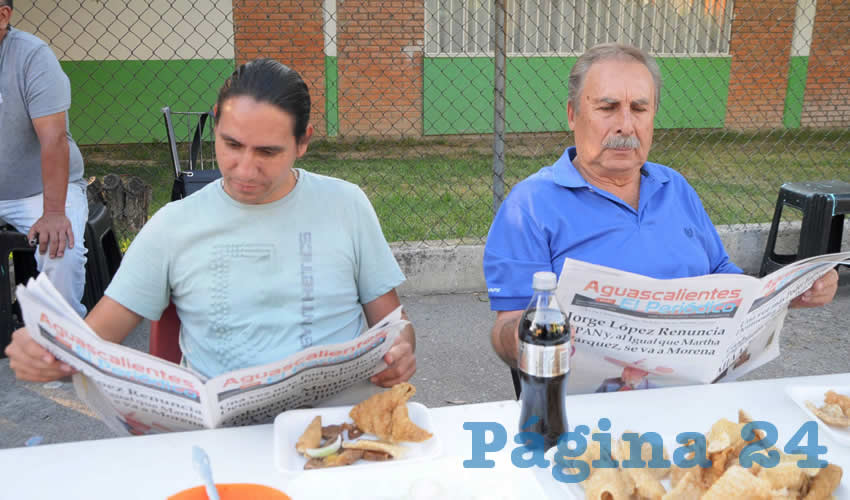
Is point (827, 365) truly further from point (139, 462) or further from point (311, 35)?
point (311, 35)

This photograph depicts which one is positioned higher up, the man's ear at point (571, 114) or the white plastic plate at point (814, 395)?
the man's ear at point (571, 114)

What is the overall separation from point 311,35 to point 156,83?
202 centimetres

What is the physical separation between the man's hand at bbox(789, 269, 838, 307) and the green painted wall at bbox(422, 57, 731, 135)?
25.5 ft

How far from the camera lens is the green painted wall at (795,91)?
416 inches

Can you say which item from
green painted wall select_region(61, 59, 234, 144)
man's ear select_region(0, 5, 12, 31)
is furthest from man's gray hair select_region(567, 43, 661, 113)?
green painted wall select_region(61, 59, 234, 144)

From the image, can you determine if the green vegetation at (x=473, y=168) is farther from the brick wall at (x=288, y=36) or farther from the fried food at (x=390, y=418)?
the fried food at (x=390, y=418)

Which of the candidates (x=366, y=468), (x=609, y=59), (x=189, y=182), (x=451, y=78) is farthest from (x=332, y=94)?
(x=366, y=468)

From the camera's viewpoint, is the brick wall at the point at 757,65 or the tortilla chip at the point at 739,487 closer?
the tortilla chip at the point at 739,487

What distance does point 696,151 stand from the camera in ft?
31.0

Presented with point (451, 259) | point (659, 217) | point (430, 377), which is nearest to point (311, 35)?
point (451, 259)

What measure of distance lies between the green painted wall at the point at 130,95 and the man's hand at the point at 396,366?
317 inches

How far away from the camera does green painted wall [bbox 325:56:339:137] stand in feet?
31.2

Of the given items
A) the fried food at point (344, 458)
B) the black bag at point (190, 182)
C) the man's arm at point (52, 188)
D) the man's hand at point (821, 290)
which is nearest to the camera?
the fried food at point (344, 458)

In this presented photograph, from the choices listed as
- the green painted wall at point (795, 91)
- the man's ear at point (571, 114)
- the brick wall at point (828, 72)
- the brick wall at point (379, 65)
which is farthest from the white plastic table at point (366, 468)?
the brick wall at point (828, 72)
